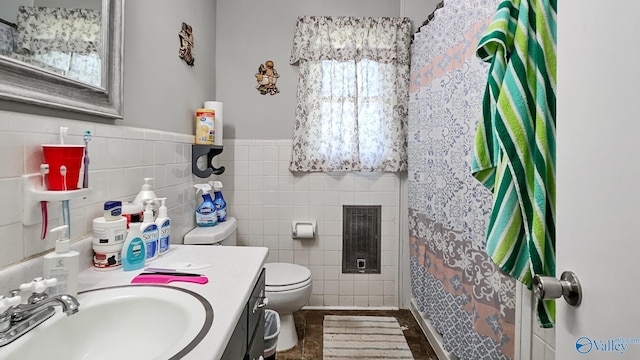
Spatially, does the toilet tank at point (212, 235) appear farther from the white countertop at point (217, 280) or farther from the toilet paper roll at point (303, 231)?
the toilet paper roll at point (303, 231)

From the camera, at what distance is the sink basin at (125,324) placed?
26.5 inches

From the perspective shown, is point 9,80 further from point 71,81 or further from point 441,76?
point 441,76

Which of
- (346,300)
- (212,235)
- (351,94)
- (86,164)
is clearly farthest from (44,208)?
(346,300)

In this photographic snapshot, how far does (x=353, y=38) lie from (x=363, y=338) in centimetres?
205

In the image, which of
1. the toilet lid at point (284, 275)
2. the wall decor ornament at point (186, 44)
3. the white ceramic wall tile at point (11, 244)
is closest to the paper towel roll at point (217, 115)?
the wall decor ornament at point (186, 44)

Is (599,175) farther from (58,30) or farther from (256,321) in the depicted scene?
(58,30)

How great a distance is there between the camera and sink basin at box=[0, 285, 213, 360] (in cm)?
67

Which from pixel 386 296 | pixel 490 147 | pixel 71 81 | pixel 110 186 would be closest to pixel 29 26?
pixel 71 81

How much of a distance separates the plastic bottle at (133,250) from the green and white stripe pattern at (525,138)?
1.07 m

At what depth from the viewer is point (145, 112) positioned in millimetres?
1354

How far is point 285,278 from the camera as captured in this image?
6.23ft

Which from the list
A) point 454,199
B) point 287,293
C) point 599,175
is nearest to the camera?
point 599,175

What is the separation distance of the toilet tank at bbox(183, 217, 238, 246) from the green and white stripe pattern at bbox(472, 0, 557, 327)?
1.30m

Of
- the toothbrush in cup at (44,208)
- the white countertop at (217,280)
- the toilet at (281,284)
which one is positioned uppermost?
the toothbrush in cup at (44,208)
